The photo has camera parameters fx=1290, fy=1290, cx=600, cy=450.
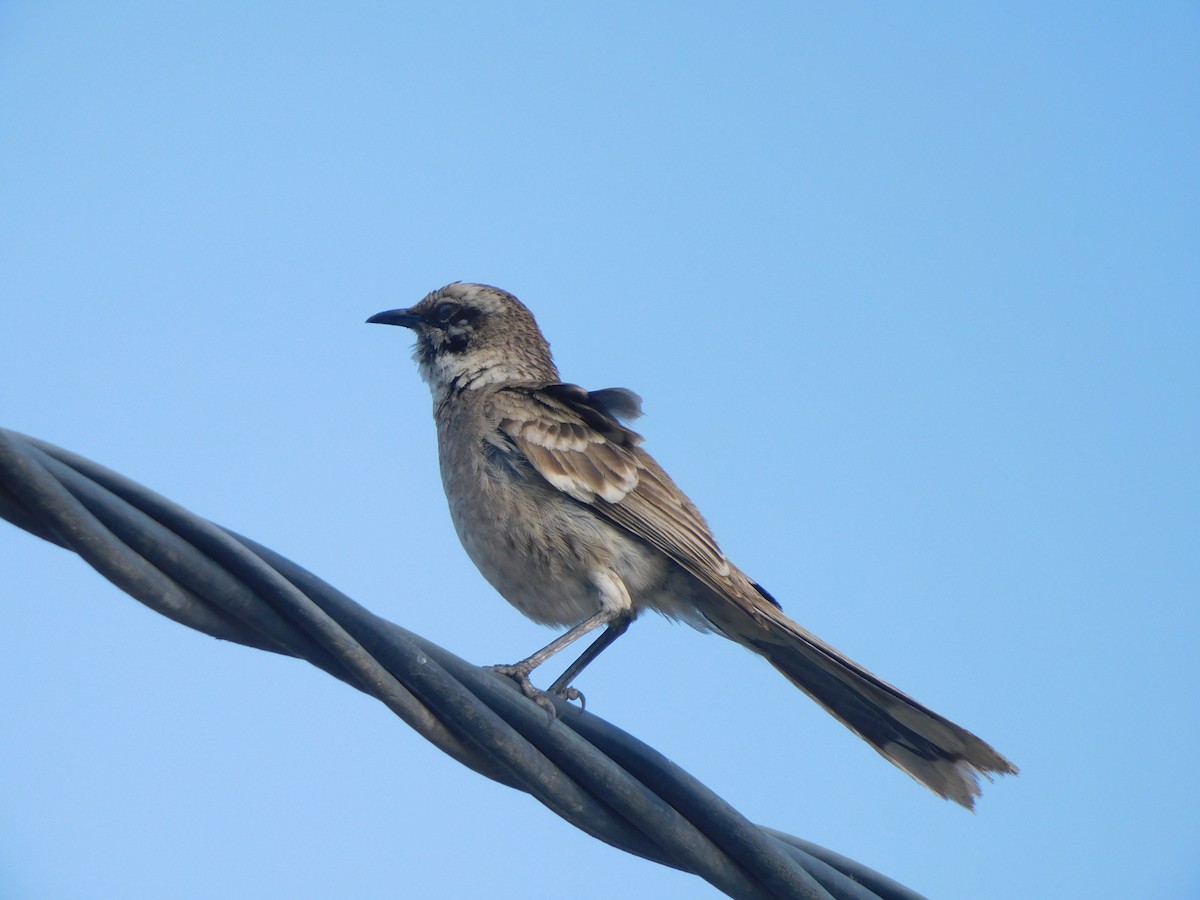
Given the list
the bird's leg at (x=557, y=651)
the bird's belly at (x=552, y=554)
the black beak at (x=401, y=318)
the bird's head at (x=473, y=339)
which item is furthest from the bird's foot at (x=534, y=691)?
the black beak at (x=401, y=318)

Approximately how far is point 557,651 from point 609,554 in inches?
27.9

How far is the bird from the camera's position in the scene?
5703 millimetres

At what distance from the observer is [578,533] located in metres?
6.41

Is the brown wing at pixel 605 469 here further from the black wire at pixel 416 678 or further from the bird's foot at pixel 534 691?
the black wire at pixel 416 678

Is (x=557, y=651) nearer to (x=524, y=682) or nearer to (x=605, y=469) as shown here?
(x=524, y=682)

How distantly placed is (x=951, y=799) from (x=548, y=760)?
2.59 metres

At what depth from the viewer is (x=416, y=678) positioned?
335 cm

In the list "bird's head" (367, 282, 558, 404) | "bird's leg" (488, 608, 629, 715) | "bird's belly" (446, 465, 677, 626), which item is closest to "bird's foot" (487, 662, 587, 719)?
"bird's leg" (488, 608, 629, 715)

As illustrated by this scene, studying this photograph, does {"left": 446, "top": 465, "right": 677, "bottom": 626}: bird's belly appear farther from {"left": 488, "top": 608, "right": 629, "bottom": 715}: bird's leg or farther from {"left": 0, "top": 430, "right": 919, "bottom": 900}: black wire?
{"left": 0, "top": 430, "right": 919, "bottom": 900}: black wire

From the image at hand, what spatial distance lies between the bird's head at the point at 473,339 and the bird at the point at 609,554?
0.64 metres

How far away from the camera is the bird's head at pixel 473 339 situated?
816cm

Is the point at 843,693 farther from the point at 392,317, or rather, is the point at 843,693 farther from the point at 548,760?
the point at 392,317

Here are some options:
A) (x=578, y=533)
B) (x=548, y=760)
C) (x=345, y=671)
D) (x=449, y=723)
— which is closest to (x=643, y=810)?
(x=548, y=760)

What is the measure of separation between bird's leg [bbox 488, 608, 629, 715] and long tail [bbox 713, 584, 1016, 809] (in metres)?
0.63
